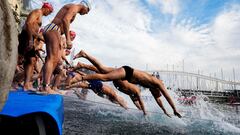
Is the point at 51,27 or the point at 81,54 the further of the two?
the point at 81,54

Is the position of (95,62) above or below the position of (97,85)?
above

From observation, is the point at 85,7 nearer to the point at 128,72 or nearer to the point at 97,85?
the point at 128,72

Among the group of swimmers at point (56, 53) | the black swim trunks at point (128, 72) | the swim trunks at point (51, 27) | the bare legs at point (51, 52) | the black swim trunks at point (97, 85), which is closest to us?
the bare legs at point (51, 52)

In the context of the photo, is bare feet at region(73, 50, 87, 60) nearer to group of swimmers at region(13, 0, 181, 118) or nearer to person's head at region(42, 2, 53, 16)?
group of swimmers at region(13, 0, 181, 118)

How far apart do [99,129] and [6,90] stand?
130 inches

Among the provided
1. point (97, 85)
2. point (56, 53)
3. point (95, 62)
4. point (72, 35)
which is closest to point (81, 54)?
point (95, 62)

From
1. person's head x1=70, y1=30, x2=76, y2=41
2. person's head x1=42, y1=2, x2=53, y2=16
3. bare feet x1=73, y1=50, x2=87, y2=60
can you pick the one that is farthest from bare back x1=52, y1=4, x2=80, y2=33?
person's head x1=70, y1=30, x2=76, y2=41

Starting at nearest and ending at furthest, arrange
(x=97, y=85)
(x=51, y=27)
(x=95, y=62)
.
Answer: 1. (x=51, y=27)
2. (x=95, y=62)
3. (x=97, y=85)

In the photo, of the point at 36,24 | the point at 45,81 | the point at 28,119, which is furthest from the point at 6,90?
the point at 36,24

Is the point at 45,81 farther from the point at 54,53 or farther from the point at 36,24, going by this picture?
the point at 36,24

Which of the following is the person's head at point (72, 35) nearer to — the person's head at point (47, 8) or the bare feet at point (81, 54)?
the bare feet at point (81, 54)

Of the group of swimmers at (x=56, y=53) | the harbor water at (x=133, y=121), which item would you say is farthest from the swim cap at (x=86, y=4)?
the harbor water at (x=133, y=121)

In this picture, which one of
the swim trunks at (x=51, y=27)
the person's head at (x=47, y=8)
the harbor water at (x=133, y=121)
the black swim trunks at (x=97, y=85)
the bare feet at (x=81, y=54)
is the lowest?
the harbor water at (x=133, y=121)

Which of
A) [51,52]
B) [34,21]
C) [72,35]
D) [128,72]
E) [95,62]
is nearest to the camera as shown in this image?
[51,52]
